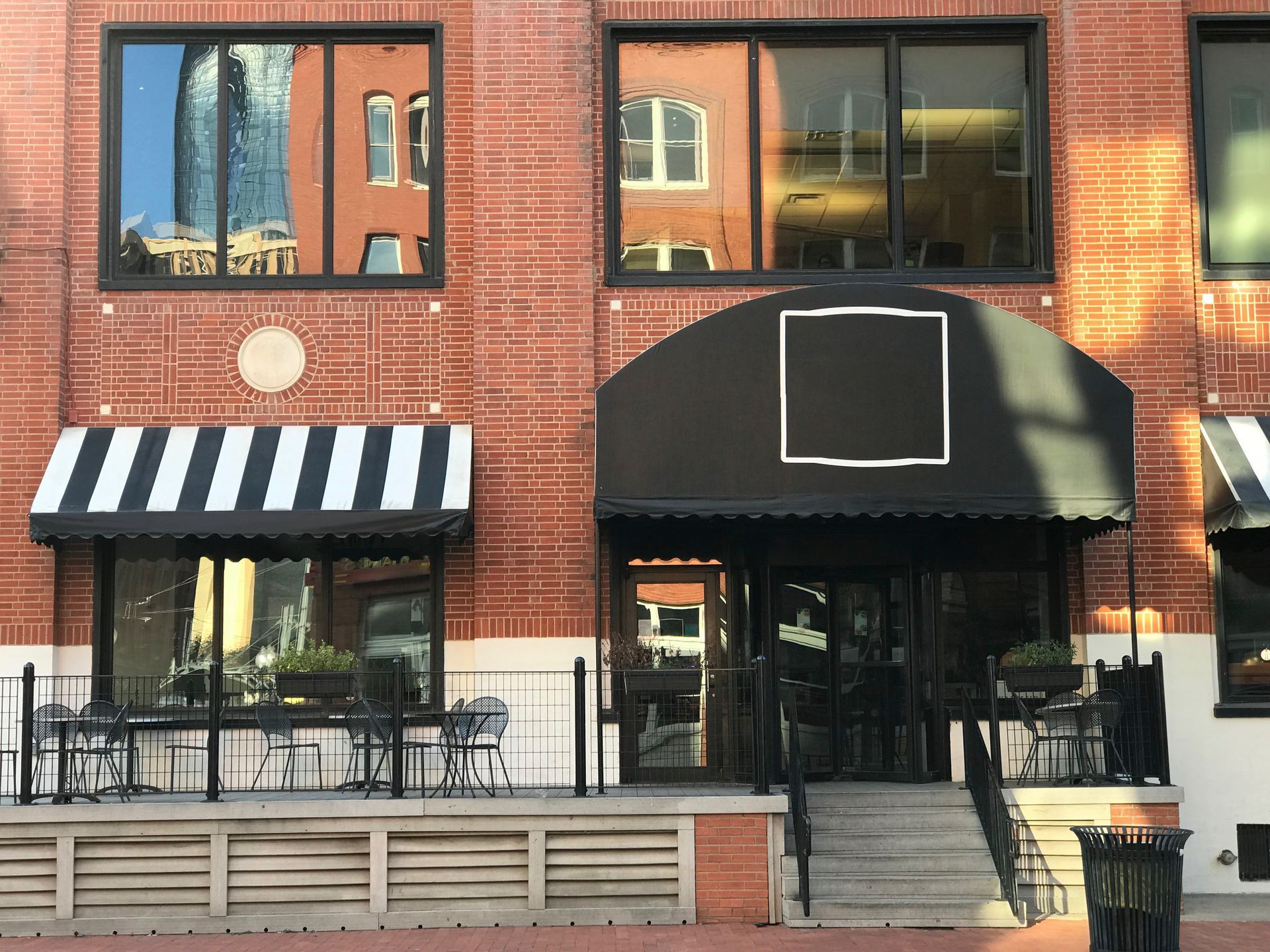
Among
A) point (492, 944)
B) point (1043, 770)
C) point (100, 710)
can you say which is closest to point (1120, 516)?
point (1043, 770)

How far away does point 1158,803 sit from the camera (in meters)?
11.8

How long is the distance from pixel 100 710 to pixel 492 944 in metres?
4.12

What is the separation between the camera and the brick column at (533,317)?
1349cm

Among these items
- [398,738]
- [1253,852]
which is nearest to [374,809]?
[398,738]

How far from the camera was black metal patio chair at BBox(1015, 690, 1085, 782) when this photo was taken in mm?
12180

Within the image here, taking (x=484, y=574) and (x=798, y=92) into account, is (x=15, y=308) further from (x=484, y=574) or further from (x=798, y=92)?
(x=798, y=92)

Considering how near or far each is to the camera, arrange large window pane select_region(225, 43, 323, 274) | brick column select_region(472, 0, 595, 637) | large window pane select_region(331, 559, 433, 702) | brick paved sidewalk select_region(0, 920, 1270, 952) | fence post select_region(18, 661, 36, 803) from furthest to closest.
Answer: large window pane select_region(225, 43, 323, 274) → large window pane select_region(331, 559, 433, 702) → brick column select_region(472, 0, 595, 637) → fence post select_region(18, 661, 36, 803) → brick paved sidewalk select_region(0, 920, 1270, 952)

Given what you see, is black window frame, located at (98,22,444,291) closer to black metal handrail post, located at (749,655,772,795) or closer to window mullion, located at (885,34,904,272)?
window mullion, located at (885,34,904,272)

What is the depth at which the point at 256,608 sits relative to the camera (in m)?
13.7

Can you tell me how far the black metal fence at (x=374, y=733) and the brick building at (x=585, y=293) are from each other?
14.8 inches

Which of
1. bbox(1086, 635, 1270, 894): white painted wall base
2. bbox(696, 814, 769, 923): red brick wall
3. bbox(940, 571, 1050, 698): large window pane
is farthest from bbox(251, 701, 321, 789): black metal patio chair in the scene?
bbox(1086, 635, 1270, 894): white painted wall base

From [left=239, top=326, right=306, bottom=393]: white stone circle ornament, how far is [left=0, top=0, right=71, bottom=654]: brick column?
179cm

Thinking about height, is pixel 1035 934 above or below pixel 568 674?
below

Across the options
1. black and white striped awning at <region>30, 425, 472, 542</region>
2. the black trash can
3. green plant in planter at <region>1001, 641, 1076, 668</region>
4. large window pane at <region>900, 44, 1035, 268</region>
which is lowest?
the black trash can
